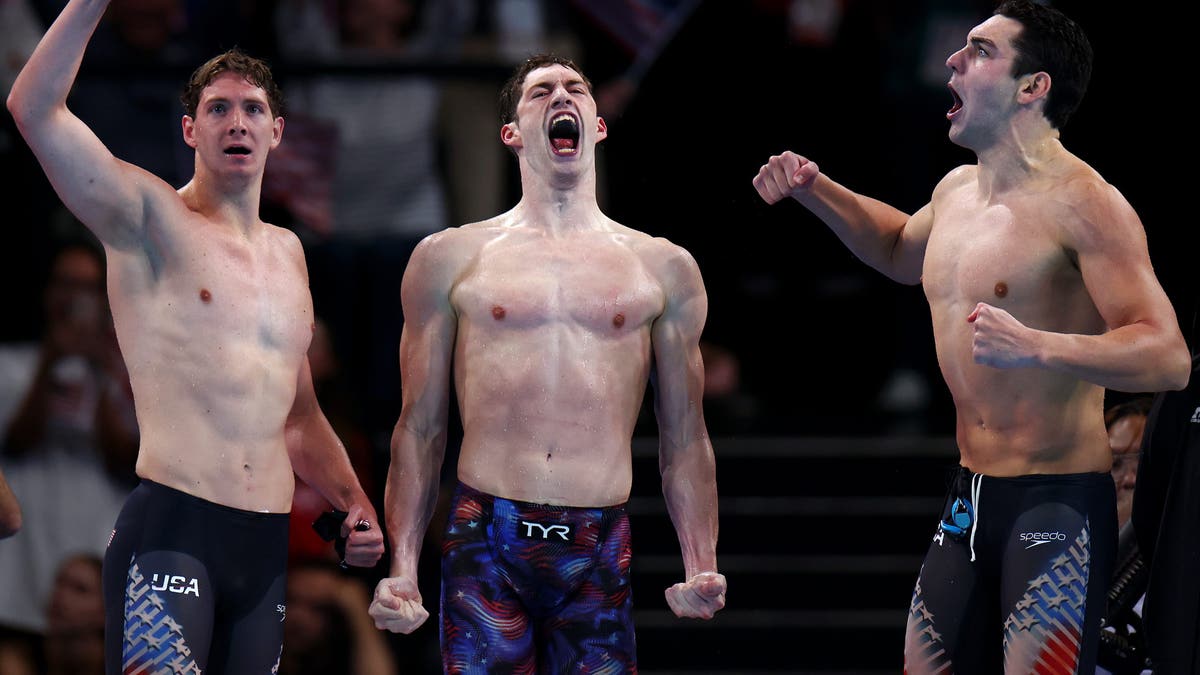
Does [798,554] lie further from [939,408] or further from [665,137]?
[665,137]

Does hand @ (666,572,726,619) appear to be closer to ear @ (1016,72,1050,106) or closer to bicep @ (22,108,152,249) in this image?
ear @ (1016,72,1050,106)

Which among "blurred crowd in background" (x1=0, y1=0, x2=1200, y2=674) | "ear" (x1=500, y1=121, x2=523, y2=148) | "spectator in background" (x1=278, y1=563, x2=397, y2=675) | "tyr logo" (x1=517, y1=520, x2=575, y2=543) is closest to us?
"tyr logo" (x1=517, y1=520, x2=575, y2=543)

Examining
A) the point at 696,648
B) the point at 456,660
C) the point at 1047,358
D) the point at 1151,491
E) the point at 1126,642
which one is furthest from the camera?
the point at 696,648

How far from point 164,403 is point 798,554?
Answer: 401 cm

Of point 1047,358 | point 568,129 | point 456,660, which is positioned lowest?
point 456,660

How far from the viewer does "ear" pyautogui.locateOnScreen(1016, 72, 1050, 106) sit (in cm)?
437

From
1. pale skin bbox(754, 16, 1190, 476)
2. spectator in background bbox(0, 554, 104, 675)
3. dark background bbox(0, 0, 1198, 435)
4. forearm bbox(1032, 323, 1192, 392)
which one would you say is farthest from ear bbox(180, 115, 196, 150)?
spectator in background bbox(0, 554, 104, 675)

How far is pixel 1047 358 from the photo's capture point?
3.87m

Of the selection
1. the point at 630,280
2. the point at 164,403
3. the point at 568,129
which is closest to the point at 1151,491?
the point at 630,280

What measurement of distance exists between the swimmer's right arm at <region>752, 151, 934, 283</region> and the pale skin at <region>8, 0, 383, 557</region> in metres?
1.41

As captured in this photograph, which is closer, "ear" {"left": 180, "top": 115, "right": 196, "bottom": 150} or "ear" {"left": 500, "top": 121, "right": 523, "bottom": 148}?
"ear" {"left": 180, "top": 115, "right": 196, "bottom": 150}

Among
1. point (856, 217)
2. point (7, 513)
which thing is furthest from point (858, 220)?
point (7, 513)

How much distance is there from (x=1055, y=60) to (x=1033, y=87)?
10cm

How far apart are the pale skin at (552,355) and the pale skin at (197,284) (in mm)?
357
